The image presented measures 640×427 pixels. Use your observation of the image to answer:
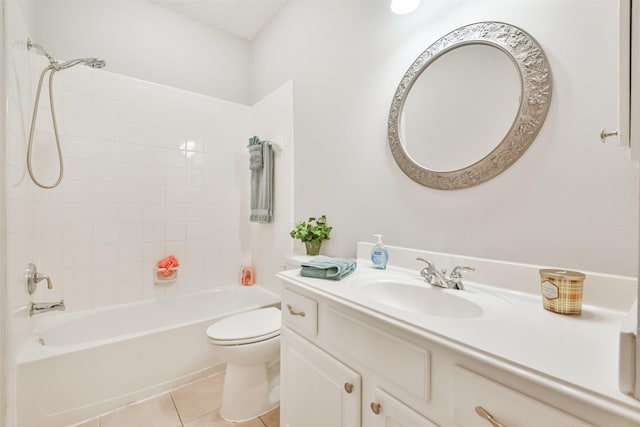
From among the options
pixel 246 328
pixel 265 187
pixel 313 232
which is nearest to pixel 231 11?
pixel 265 187

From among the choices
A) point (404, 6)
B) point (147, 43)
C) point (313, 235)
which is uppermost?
point (147, 43)

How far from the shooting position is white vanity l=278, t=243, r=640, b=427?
1.55 ft

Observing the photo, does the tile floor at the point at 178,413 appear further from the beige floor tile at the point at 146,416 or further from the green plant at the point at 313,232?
the green plant at the point at 313,232

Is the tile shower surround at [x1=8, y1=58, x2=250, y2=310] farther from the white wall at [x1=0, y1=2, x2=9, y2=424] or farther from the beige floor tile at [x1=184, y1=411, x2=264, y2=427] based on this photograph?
the beige floor tile at [x1=184, y1=411, x2=264, y2=427]

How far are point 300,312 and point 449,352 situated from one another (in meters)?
0.59

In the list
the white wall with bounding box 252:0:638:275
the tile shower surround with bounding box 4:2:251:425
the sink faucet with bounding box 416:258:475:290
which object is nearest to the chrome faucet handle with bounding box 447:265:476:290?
the sink faucet with bounding box 416:258:475:290

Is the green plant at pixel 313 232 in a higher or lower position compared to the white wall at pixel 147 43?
lower

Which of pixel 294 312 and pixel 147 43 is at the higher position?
pixel 147 43

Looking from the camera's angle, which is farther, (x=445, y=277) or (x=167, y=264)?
(x=167, y=264)

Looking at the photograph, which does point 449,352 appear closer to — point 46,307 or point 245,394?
point 245,394

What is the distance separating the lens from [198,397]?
1.64 m

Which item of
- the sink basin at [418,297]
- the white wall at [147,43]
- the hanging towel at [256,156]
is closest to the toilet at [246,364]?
the sink basin at [418,297]

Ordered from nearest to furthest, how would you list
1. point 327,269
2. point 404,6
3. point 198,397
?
point 327,269, point 404,6, point 198,397

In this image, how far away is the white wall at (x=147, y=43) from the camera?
1.84 m
